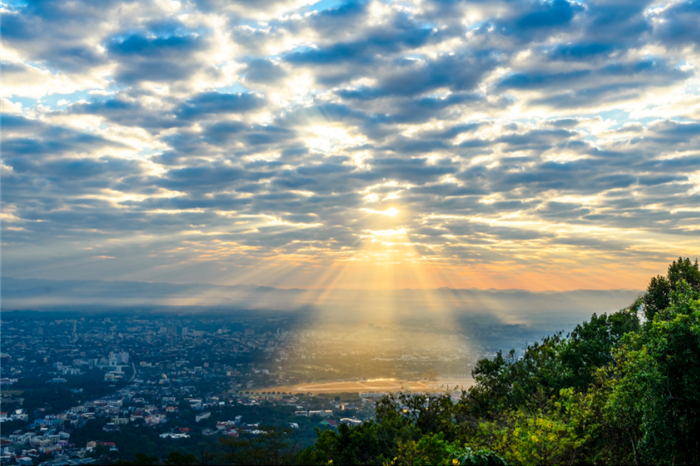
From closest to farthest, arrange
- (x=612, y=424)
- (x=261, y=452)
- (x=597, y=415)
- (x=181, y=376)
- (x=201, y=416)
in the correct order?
(x=612, y=424) < (x=597, y=415) < (x=261, y=452) < (x=201, y=416) < (x=181, y=376)

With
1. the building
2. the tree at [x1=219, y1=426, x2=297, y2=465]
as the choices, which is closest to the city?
the building

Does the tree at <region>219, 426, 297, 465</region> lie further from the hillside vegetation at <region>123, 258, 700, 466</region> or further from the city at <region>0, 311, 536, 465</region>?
the city at <region>0, 311, 536, 465</region>

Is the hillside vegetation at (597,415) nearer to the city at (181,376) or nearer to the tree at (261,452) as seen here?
the tree at (261,452)

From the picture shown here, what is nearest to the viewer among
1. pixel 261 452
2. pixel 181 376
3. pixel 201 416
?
pixel 261 452

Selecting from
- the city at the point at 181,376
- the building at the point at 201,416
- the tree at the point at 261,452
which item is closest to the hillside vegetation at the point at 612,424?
the tree at the point at 261,452

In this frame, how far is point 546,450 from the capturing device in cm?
1017

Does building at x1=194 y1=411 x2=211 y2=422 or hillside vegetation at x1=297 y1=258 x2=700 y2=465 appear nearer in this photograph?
hillside vegetation at x1=297 y1=258 x2=700 y2=465

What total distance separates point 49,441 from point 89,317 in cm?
8507

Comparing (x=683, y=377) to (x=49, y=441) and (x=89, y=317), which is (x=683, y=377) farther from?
(x=89, y=317)

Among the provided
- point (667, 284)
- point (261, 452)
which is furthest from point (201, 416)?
point (667, 284)

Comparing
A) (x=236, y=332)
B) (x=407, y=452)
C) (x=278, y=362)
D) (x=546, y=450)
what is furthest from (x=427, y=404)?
(x=236, y=332)

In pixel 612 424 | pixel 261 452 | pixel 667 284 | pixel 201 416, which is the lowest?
pixel 201 416

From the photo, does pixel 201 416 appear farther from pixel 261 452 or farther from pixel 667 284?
pixel 667 284

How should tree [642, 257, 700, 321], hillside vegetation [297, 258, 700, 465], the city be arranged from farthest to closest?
the city → tree [642, 257, 700, 321] → hillside vegetation [297, 258, 700, 465]
